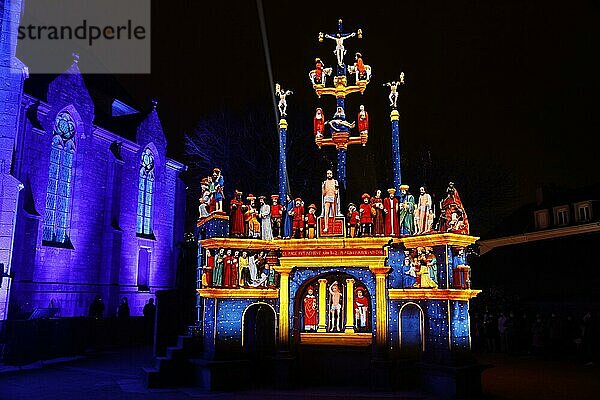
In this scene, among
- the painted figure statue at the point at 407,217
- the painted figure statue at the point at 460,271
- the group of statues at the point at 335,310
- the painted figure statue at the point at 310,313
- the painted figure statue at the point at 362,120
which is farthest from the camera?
the painted figure statue at the point at 362,120

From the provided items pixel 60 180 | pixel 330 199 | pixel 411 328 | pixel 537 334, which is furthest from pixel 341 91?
pixel 60 180

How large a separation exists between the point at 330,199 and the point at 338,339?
3880mm

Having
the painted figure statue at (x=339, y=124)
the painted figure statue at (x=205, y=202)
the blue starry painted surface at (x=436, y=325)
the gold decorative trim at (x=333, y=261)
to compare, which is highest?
the painted figure statue at (x=339, y=124)

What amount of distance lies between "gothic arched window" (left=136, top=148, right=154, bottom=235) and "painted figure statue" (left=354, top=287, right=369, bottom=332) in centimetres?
2292

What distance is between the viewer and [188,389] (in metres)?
13.1

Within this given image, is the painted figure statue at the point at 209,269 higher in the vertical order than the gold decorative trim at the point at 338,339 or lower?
higher

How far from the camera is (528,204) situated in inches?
1667

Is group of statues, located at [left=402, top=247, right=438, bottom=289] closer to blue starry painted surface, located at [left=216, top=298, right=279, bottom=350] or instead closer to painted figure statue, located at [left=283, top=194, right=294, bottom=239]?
painted figure statue, located at [left=283, top=194, right=294, bottom=239]

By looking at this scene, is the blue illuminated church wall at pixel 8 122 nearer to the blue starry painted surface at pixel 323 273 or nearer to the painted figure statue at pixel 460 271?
the blue starry painted surface at pixel 323 273

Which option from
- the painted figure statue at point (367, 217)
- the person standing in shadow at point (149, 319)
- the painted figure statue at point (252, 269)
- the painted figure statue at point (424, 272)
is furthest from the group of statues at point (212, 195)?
the person standing in shadow at point (149, 319)

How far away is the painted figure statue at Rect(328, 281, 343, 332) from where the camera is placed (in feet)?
47.6

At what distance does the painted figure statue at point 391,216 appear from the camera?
13.7m

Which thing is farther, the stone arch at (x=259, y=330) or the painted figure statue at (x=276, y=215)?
the painted figure statue at (x=276, y=215)

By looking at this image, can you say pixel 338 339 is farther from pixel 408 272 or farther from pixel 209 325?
pixel 209 325
